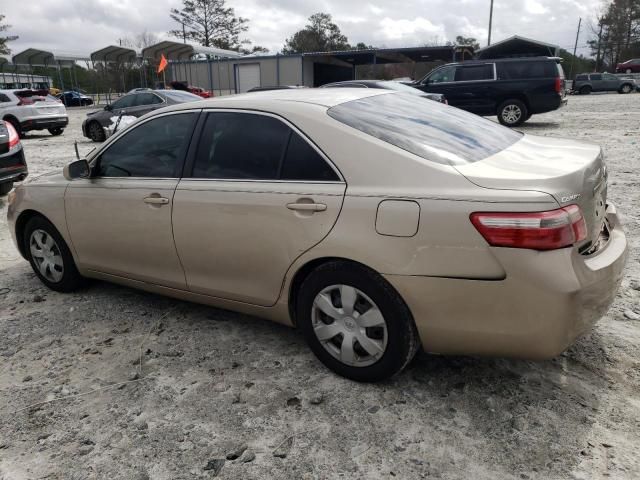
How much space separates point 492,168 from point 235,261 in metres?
1.47

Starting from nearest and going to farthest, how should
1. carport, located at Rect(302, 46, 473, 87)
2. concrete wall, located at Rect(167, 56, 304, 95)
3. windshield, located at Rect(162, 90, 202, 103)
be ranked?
windshield, located at Rect(162, 90, 202, 103) → carport, located at Rect(302, 46, 473, 87) → concrete wall, located at Rect(167, 56, 304, 95)

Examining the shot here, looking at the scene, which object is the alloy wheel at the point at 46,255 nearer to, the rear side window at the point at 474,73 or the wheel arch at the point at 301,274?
the wheel arch at the point at 301,274

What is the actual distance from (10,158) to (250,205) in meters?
5.80

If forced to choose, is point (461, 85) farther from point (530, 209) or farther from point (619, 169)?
point (530, 209)

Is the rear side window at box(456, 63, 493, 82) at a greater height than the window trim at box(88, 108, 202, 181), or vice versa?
the rear side window at box(456, 63, 493, 82)

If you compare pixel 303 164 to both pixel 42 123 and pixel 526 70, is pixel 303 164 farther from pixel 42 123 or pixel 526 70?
pixel 42 123

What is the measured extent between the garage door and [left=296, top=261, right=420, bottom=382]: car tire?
114ft

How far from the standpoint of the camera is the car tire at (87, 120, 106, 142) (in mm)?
15242

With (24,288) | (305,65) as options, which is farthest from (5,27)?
(24,288)

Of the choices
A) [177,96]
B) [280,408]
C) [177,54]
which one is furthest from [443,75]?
[177,54]

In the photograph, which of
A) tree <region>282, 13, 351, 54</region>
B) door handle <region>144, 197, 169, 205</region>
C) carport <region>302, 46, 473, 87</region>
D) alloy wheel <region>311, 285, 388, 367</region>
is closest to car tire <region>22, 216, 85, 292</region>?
door handle <region>144, 197, 169, 205</region>

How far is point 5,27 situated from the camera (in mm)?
55750

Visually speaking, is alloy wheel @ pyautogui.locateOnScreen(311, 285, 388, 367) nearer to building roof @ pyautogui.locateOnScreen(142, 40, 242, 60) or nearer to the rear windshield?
the rear windshield

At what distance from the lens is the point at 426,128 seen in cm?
287
